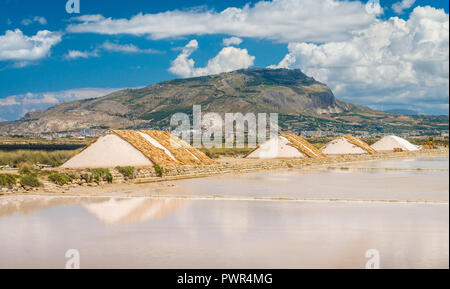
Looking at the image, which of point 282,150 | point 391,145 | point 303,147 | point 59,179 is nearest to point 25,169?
point 59,179

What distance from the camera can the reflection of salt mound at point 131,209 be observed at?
11.6 m

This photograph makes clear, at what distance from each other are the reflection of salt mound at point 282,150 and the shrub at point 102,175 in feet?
71.8

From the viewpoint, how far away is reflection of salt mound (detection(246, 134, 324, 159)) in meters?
41.8

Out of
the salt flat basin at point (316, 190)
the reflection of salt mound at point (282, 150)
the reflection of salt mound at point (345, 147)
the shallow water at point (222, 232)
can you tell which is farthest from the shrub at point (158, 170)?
the reflection of salt mound at point (345, 147)

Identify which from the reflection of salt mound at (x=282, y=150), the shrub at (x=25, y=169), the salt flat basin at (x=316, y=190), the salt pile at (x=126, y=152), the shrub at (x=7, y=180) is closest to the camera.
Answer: the salt flat basin at (x=316, y=190)

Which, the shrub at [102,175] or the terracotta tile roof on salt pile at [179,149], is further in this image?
the terracotta tile roof on salt pile at [179,149]

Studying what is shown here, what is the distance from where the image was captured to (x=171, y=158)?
89.9 ft

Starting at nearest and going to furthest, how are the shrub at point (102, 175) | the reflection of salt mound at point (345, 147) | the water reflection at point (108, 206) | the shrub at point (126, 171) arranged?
the water reflection at point (108, 206) → the shrub at point (102, 175) → the shrub at point (126, 171) → the reflection of salt mound at point (345, 147)

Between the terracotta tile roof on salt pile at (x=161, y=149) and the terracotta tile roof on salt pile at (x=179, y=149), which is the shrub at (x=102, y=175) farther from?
the terracotta tile roof on salt pile at (x=179, y=149)

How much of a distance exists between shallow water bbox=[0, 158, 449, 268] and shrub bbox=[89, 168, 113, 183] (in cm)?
467

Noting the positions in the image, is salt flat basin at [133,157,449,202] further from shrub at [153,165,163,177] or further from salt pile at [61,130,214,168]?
salt pile at [61,130,214,168]

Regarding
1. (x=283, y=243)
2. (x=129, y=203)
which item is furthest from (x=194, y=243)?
(x=129, y=203)

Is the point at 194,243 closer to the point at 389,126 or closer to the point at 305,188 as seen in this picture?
the point at 305,188
